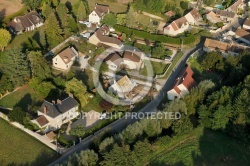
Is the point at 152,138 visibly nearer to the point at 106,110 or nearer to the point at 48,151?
the point at 106,110

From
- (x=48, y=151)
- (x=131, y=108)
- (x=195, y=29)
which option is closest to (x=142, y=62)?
(x=131, y=108)

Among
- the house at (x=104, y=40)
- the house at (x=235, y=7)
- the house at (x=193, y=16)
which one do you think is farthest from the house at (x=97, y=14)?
the house at (x=235, y=7)

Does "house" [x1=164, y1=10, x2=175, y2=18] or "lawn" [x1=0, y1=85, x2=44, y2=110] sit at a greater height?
"house" [x1=164, y1=10, x2=175, y2=18]

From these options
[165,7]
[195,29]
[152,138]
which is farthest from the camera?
[165,7]

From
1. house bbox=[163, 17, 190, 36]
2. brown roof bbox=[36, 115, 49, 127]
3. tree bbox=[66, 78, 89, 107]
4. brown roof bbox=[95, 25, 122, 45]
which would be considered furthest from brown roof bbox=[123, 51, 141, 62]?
brown roof bbox=[36, 115, 49, 127]

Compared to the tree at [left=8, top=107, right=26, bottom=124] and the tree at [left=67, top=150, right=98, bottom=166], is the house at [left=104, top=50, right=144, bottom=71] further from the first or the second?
the tree at [left=67, top=150, right=98, bottom=166]

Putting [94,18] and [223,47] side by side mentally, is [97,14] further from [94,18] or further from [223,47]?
[223,47]

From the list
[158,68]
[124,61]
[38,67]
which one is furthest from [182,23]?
[38,67]
